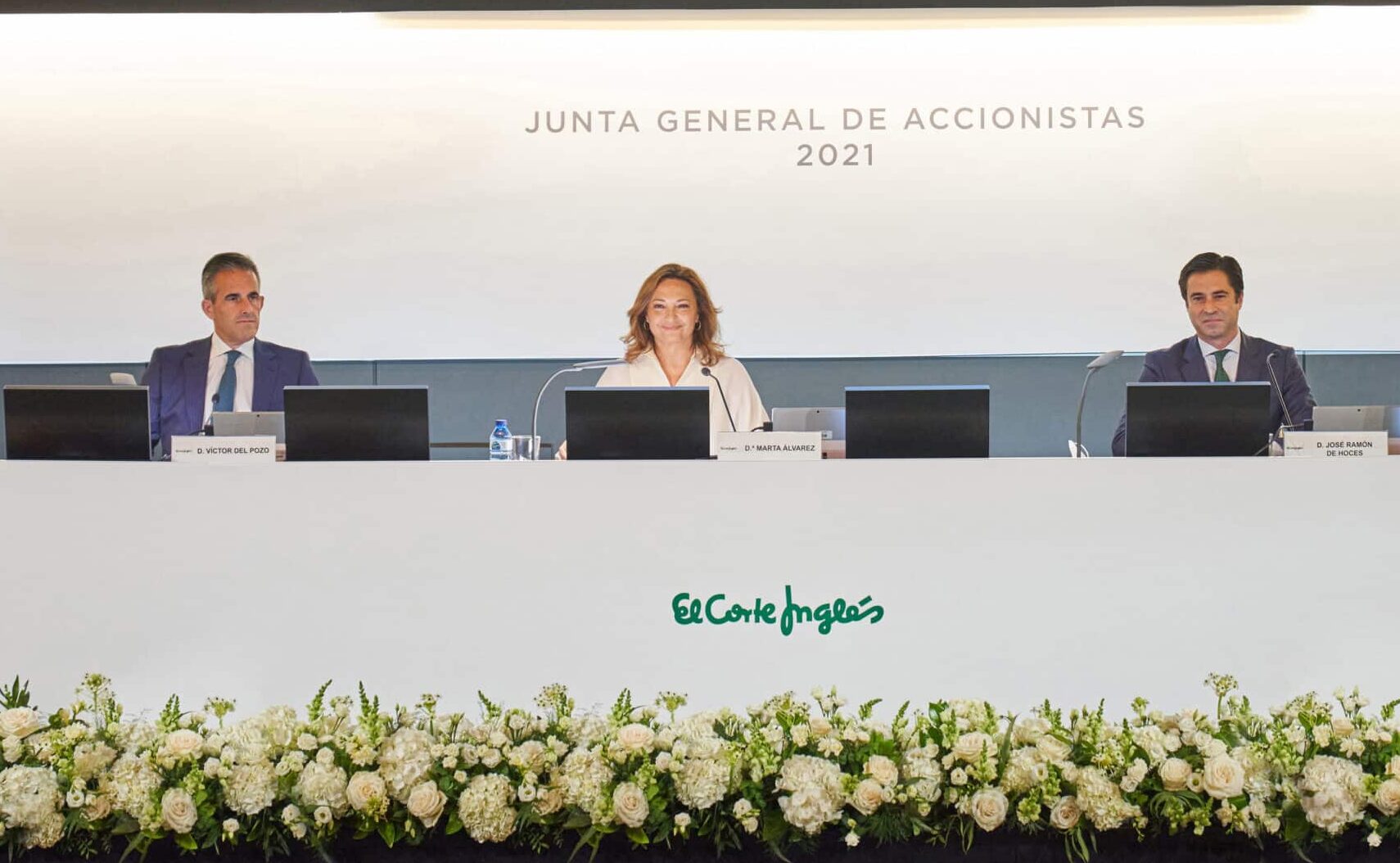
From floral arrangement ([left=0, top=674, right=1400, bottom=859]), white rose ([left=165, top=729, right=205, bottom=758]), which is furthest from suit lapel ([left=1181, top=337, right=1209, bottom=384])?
white rose ([left=165, top=729, right=205, bottom=758])

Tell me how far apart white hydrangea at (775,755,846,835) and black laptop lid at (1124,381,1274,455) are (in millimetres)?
1452

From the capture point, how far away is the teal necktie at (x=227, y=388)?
4473 mm

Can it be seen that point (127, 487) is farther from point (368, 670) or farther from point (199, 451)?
point (368, 670)

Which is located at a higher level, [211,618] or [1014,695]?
[211,618]

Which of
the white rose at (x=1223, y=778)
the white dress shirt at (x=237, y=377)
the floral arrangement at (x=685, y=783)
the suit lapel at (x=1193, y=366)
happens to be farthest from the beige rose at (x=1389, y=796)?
the white dress shirt at (x=237, y=377)

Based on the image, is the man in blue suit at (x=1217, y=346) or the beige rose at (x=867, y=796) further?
the man in blue suit at (x=1217, y=346)

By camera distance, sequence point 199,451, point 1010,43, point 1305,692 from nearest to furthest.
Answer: point 1305,692 < point 199,451 < point 1010,43

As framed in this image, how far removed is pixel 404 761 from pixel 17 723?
2.04 feet

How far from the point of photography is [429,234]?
4883 millimetres

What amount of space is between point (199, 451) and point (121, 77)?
3.11 m

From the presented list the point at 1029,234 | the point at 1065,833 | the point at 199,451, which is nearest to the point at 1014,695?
the point at 1065,833

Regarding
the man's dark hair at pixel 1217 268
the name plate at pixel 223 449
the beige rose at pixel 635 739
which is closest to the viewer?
the beige rose at pixel 635 739

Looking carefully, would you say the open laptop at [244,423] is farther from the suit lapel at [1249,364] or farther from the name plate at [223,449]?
the suit lapel at [1249,364]

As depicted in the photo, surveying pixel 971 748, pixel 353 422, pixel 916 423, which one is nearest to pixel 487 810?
pixel 971 748
